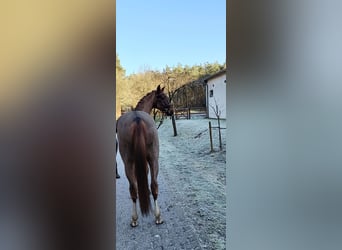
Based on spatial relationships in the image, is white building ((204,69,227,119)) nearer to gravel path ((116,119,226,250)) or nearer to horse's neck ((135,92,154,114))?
gravel path ((116,119,226,250))

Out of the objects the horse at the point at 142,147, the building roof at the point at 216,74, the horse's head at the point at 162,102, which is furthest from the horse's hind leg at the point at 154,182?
the building roof at the point at 216,74

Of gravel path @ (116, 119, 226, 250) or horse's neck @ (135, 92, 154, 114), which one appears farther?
horse's neck @ (135, 92, 154, 114)

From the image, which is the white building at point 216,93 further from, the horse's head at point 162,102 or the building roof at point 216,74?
the horse's head at point 162,102

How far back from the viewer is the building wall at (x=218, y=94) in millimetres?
983

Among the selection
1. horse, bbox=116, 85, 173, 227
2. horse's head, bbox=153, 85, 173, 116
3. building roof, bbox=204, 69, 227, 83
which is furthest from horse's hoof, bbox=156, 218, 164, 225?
building roof, bbox=204, 69, 227, 83

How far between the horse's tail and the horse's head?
0.32ft

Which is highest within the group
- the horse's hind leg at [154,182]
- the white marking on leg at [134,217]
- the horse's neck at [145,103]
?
the horse's neck at [145,103]

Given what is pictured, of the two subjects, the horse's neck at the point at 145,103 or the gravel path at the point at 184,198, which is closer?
the gravel path at the point at 184,198

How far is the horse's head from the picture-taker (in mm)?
1064

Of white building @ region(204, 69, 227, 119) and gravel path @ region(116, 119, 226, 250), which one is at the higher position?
white building @ region(204, 69, 227, 119)

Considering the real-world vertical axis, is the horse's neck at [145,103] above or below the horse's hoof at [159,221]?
above

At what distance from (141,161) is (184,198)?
0.23 meters
